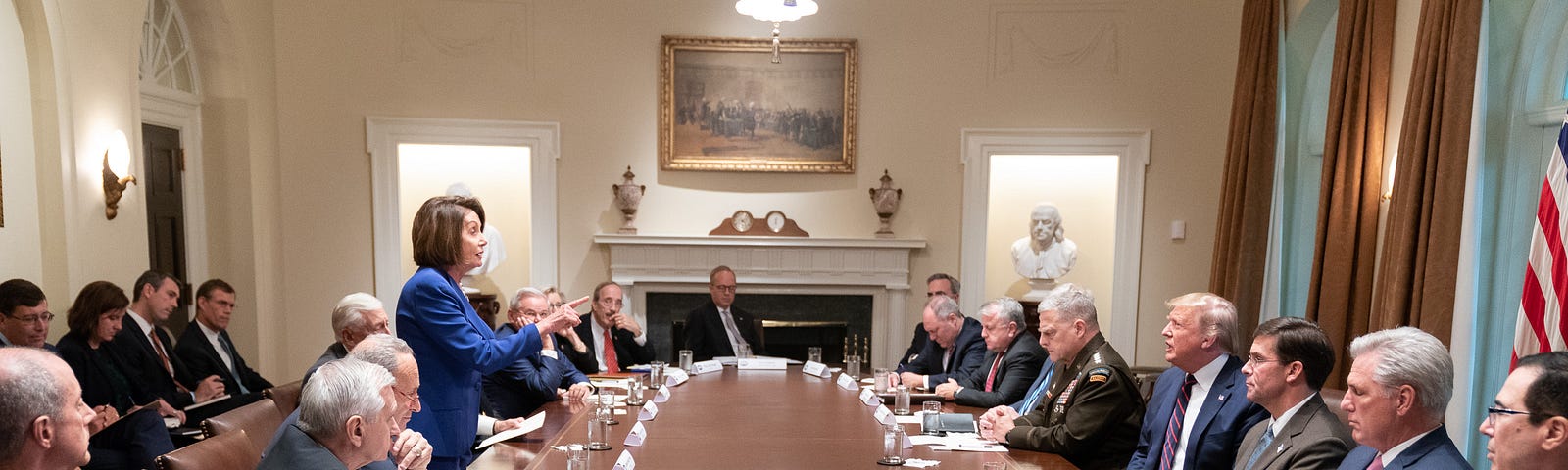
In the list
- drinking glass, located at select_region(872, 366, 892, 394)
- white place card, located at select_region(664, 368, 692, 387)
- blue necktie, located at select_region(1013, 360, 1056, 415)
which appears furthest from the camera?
white place card, located at select_region(664, 368, 692, 387)

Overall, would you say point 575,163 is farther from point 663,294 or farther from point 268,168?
point 268,168

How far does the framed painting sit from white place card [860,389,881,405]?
3462 millimetres

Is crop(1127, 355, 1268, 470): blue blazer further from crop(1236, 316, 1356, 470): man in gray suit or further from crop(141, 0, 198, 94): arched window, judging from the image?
crop(141, 0, 198, 94): arched window

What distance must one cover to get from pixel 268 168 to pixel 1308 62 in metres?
7.37

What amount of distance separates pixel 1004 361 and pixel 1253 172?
9.99ft

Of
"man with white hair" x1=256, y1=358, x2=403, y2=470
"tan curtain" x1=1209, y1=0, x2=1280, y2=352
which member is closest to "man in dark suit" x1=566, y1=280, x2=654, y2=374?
"man with white hair" x1=256, y1=358, x2=403, y2=470

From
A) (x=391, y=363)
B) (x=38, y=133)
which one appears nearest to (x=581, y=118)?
(x=38, y=133)

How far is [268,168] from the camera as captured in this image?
7156 millimetres

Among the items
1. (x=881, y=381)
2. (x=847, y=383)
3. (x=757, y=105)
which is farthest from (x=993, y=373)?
(x=757, y=105)

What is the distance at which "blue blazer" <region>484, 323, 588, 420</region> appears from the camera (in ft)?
13.8

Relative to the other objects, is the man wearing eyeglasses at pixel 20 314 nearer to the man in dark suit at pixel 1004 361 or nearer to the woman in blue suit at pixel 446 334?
the woman in blue suit at pixel 446 334

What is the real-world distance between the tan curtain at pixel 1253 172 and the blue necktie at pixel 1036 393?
2.89 m

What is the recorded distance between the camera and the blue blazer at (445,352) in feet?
8.81

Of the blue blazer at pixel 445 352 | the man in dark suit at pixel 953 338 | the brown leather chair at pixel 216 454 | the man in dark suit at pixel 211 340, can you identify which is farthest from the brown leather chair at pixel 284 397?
the man in dark suit at pixel 953 338
